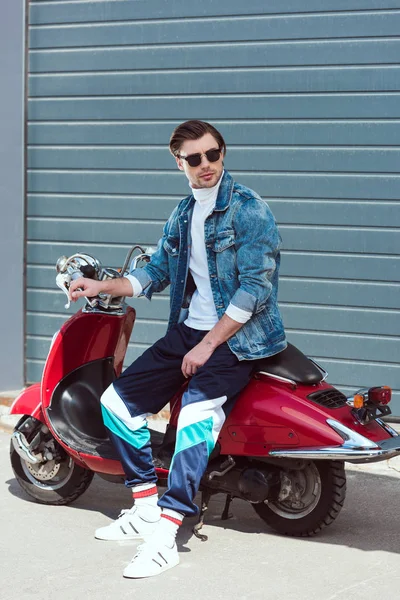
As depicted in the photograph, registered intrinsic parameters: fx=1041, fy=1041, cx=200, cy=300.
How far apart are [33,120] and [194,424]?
137 inches

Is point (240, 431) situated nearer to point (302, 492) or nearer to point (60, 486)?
point (302, 492)

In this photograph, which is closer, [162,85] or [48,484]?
[48,484]

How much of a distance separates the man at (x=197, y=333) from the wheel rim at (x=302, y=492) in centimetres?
39

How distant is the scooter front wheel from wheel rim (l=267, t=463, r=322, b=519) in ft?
3.26

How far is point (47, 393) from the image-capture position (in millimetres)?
4641

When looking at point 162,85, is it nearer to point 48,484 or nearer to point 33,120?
point 33,120

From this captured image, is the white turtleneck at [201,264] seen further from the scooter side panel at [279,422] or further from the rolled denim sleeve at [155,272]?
the scooter side panel at [279,422]

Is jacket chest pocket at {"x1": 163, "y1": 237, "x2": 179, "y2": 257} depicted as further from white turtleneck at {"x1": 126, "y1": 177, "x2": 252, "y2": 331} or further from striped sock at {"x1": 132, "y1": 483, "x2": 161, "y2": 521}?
striped sock at {"x1": 132, "y1": 483, "x2": 161, "y2": 521}

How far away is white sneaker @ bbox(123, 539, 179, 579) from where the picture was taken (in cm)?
383

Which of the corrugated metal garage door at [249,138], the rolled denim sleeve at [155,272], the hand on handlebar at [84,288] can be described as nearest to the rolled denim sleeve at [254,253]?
the rolled denim sleeve at [155,272]

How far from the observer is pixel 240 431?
4199 millimetres

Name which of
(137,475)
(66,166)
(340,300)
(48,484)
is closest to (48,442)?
(48,484)

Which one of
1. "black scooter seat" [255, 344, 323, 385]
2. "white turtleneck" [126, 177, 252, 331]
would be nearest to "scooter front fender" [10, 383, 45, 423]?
"white turtleneck" [126, 177, 252, 331]

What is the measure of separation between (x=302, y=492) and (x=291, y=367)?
52cm
